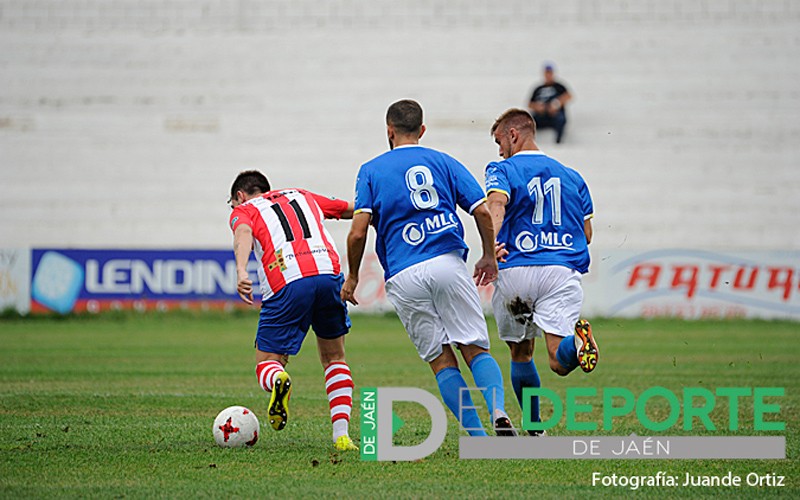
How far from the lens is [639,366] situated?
14.2 metres

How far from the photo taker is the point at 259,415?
9.59 metres

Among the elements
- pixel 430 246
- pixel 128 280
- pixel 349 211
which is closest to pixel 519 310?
pixel 430 246

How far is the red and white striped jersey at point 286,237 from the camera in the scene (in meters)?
7.73

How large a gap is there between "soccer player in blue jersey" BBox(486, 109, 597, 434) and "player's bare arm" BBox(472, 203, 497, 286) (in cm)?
50

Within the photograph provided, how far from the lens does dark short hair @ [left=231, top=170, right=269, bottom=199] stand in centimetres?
816

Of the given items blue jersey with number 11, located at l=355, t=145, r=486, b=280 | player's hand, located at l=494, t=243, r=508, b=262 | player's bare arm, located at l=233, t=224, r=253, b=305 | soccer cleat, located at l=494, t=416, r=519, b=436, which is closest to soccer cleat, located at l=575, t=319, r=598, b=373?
soccer cleat, located at l=494, t=416, r=519, b=436

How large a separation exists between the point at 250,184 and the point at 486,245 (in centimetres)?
177

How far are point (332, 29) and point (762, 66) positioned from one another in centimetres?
1053

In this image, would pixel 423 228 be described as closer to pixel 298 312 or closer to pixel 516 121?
pixel 298 312

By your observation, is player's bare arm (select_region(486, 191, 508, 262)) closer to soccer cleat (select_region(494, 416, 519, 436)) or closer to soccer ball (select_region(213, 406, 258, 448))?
soccer cleat (select_region(494, 416, 519, 436))

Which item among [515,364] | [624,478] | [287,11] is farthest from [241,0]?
[624,478]

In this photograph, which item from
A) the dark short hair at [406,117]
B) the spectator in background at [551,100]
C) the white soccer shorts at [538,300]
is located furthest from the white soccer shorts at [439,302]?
the spectator in background at [551,100]

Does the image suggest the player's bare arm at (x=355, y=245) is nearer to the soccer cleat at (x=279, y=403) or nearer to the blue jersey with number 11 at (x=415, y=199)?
the blue jersey with number 11 at (x=415, y=199)

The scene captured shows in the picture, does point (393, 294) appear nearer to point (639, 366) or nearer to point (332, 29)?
point (639, 366)
